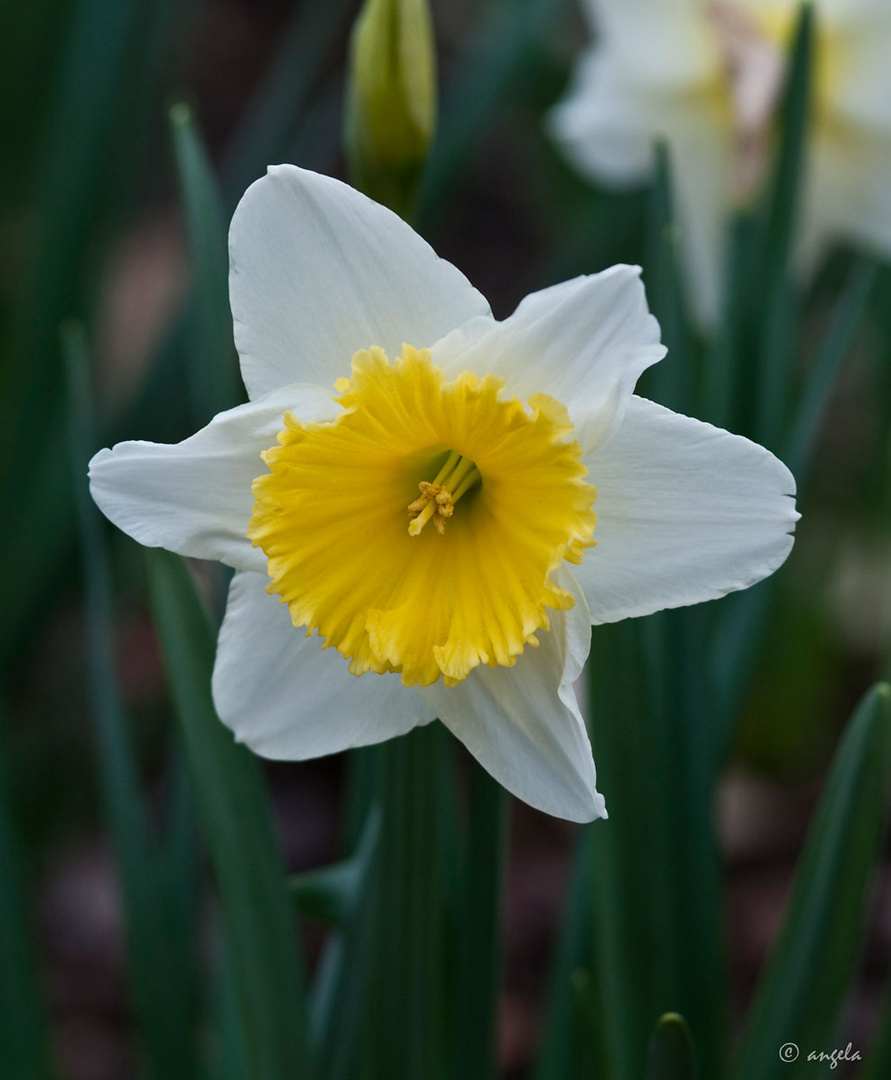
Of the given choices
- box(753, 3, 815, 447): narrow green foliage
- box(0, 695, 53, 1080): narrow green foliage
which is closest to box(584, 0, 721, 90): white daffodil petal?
box(753, 3, 815, 447): narrow green foliage

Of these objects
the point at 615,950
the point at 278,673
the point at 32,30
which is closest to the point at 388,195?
the point at 278,673

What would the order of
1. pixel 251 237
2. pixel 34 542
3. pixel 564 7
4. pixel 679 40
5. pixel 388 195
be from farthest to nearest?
pixel 564 7 < pixel 34 542 < pixel 679 40 < pixel 388 195 < pixel 251 237

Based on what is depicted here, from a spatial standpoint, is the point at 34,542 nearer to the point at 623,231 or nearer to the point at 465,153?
the point at 465,153

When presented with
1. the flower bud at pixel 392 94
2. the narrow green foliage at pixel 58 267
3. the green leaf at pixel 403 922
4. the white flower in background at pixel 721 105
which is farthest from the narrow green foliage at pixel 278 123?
the green leaf at pixel 403 922

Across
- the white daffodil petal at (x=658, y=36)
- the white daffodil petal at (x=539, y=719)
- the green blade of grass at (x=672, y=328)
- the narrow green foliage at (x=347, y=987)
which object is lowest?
the narrow green foliage at (x=347, y=987)

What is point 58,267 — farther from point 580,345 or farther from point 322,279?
point 580,345

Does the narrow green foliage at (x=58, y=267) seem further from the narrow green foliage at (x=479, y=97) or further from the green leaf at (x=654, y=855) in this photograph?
the green leaf at (x=654, y=855)

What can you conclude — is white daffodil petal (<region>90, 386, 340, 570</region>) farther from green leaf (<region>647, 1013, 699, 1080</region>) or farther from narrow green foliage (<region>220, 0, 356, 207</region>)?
narrow green foliage (<region>220, 0, 356, 207</region>)

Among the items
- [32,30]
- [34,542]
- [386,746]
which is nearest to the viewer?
[386,746]
